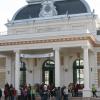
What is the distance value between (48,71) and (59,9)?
5.90 m

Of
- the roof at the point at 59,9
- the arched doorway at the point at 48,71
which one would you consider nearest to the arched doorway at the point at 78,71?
the arched doorway at the point at 48,71

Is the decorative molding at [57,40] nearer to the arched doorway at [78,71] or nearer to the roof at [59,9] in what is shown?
the arched doorway at [78,71]

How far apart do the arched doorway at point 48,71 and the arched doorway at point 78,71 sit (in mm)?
2073

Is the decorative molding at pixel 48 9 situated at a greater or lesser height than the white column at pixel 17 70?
greater

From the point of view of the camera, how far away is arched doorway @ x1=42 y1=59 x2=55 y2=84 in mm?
30234

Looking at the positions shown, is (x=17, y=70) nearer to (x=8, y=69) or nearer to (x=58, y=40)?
(x=8, y=69)

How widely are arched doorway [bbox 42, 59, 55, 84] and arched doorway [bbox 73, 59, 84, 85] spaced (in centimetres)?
207

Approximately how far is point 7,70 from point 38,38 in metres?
5.80

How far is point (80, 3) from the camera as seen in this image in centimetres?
3100

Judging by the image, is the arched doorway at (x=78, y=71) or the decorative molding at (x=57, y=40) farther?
the arched doorway at (x=78, y=71)

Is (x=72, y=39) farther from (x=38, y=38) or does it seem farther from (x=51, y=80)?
(x=51, y=80)

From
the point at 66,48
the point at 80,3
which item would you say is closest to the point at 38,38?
the point at 66,48

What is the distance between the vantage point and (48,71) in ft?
99.7

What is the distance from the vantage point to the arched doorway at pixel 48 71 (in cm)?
3023
